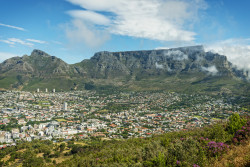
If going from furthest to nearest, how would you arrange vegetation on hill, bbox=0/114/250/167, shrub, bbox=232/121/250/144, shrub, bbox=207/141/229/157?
shrub, bbox=232/121/250/144
shrub, bbox=207/141/229/157
vegetation on hill, bbox=0/114/250/167

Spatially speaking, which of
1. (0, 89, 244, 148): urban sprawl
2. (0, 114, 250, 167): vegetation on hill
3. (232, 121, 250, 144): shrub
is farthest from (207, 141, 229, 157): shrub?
(0, 89, 244, 148): urban sprawl

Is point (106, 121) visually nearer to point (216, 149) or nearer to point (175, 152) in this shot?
point (175, 152)

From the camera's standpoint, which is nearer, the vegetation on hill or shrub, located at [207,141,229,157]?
the vegetation on hill

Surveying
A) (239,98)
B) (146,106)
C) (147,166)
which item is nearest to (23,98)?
(146,106)

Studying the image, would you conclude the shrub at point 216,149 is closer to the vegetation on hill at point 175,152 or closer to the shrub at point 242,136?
the vegetation on hill at point 175,152

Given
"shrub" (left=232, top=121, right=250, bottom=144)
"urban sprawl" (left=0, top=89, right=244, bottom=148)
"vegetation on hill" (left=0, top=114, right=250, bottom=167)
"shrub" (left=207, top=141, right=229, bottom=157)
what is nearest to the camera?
"vegetation on hill" (left=0, top=114, right=250, bottom=167)

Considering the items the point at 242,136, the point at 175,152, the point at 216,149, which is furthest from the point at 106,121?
the point at 216,149

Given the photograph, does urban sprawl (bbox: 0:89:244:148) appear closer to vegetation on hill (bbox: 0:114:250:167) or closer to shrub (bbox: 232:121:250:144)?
vegetation on hill (bbox: 0:114:250:167)

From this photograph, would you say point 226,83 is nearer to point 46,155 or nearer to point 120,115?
point 120,115
